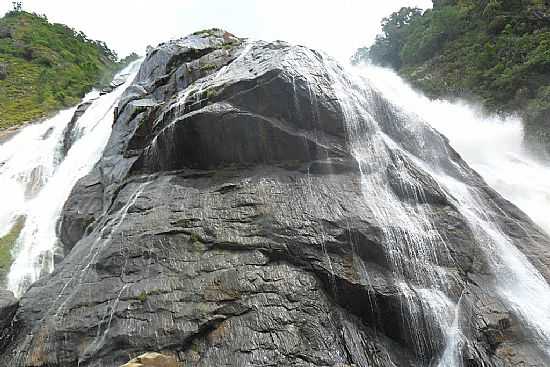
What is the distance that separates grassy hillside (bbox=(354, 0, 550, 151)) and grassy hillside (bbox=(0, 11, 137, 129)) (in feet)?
106

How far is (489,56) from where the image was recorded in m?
25.5

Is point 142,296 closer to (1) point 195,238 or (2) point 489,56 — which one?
(1) point 195,238

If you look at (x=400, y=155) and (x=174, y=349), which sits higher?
(x=400, y=155)

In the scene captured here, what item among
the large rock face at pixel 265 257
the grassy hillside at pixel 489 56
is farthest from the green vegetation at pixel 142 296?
the grassy hillside at pixel 489 56

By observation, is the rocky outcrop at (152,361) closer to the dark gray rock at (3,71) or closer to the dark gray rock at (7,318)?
the dark gray rock at (7,318)

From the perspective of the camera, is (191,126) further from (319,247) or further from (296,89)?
(319,247)

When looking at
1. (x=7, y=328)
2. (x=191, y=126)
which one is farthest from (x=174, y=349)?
(x=191, y=126)

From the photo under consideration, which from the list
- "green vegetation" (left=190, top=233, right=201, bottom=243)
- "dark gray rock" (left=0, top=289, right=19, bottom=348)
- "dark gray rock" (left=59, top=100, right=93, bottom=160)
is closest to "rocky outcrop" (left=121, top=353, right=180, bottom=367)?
"green vegetation" (left=190, top=233, right=201, bottom=243)

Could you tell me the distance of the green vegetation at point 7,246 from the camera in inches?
504

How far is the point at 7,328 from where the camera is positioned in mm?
7051

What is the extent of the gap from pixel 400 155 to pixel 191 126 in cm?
563

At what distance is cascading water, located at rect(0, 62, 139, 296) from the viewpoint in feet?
43.0

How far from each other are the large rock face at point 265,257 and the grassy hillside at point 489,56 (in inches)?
541

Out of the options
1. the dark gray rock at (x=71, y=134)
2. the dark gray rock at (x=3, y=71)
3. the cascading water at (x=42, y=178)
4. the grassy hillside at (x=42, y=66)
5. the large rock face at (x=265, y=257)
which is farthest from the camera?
the dark gray rock at (x=3, y=71)
